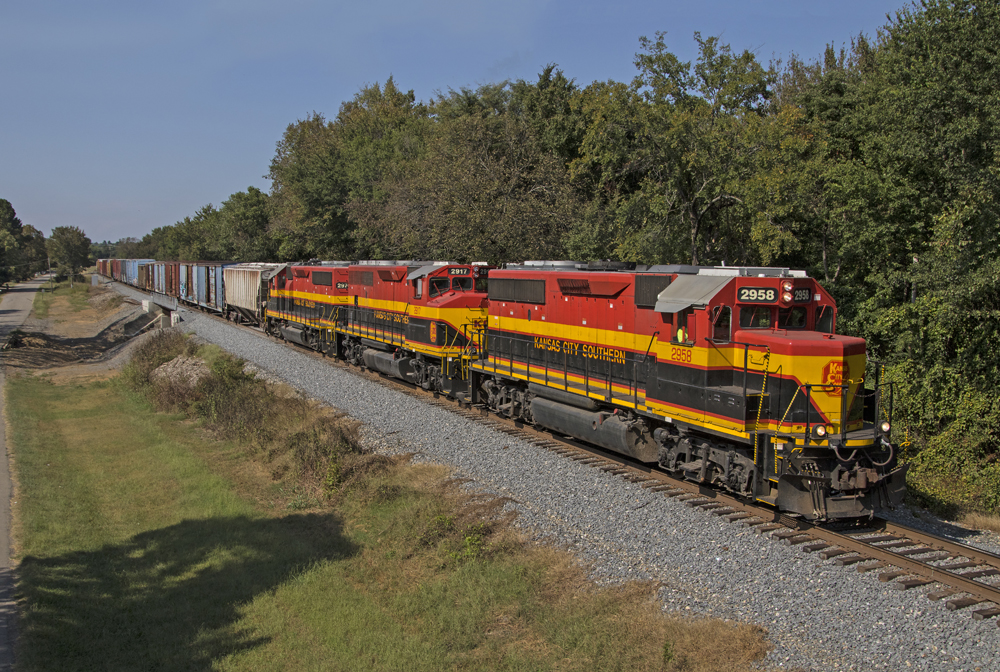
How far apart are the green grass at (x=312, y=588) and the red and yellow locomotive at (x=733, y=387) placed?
120 inches

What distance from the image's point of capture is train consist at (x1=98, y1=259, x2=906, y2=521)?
31.1 feet

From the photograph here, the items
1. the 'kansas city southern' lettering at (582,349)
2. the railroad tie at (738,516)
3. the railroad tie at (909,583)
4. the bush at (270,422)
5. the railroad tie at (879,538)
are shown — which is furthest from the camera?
the bush at (270,422)

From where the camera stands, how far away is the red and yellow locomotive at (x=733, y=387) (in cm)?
941

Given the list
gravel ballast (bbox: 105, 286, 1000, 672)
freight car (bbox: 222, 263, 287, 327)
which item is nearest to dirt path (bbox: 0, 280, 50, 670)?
gravel ballast (bbox: 105, 286, 1000, 672)

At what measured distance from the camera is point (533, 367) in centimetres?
1515

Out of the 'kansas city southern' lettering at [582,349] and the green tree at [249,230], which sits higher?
the green tree at [249,230]

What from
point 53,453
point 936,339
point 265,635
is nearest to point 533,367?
point 265,635

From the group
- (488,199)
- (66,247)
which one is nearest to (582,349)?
(488,199)

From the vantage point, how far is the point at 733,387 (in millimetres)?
10273

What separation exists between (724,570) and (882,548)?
2.22 meters

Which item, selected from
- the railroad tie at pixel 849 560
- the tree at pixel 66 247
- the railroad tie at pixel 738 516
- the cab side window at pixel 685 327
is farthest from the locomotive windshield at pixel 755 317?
the tree at pixel 66 247

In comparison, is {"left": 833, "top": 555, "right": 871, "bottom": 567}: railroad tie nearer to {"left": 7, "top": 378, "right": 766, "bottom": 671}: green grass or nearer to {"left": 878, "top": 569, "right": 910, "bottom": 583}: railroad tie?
{"left": 878, "top": 569, "right": 910, "bottom": 583}: railroad tie

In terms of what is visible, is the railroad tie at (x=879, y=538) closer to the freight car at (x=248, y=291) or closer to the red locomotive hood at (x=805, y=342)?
the red locomotive hood at (x=805, y=342)

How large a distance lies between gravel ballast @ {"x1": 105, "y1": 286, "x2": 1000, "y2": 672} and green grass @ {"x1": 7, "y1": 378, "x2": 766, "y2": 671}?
20.2 inches
